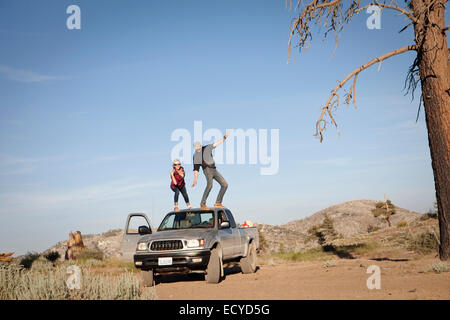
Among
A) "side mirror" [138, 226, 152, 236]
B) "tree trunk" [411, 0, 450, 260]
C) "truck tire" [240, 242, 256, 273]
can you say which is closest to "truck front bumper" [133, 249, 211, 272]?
"side mirror" [138, 226, 152, 236]

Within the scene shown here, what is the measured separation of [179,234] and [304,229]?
2137 inches

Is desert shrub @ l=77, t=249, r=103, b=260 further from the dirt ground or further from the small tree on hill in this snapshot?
the small tree on hill

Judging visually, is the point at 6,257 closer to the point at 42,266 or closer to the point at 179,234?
the point at 42,266

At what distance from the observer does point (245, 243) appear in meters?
13.5

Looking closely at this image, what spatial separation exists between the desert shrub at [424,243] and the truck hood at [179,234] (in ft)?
31.7

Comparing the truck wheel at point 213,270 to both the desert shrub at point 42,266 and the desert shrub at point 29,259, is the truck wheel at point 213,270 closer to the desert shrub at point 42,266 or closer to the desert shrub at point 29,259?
the desert shrub at point 42,266

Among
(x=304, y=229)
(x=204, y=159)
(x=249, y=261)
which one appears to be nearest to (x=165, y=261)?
(x=249, y=261)

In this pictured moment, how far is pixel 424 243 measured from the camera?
695 inches

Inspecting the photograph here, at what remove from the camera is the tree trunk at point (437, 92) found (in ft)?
38.7

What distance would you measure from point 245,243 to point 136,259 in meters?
3.82

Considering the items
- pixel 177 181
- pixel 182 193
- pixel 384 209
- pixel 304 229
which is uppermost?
pixel 177 181
